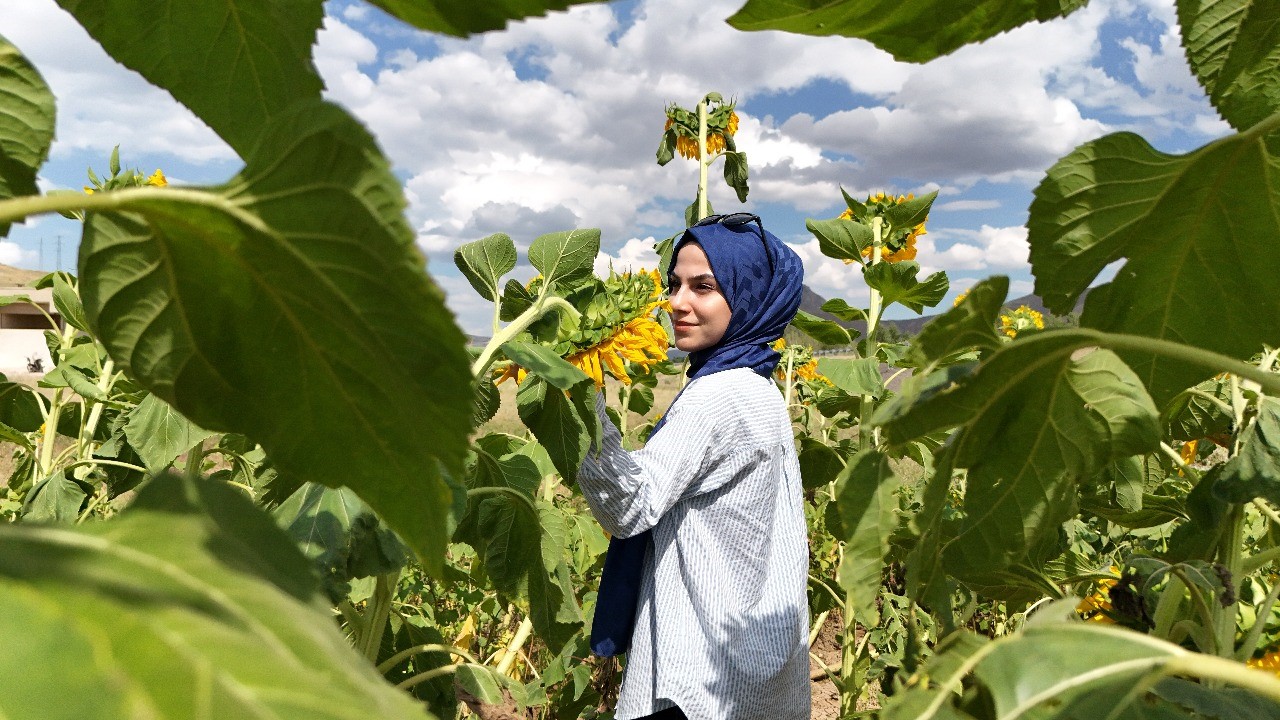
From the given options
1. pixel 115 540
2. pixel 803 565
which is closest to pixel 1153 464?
pixel 803 565

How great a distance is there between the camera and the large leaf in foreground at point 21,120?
402mm

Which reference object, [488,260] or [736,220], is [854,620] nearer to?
[736,220]

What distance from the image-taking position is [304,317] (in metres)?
0.35

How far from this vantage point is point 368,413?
0.36m

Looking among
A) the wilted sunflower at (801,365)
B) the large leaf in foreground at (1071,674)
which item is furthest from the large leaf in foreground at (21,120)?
the wilted sunflower at (801,365)

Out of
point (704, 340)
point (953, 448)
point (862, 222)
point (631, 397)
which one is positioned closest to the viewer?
point (953, 448)

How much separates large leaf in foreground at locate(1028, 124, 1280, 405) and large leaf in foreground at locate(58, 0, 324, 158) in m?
0.42

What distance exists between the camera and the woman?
166 cm

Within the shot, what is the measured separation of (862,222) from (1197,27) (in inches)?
82.9

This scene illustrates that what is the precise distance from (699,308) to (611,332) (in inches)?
24.8

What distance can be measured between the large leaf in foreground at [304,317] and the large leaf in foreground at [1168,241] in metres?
0.41

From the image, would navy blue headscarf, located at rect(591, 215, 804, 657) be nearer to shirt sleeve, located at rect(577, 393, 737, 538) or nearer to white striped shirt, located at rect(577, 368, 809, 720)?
white striped shirt, located at rect(577, 368, 809, 720)

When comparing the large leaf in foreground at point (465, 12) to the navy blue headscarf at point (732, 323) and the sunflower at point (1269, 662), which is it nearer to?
the sunflower at point (1269, 662)

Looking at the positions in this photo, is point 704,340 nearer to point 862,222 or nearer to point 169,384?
point 862,222
